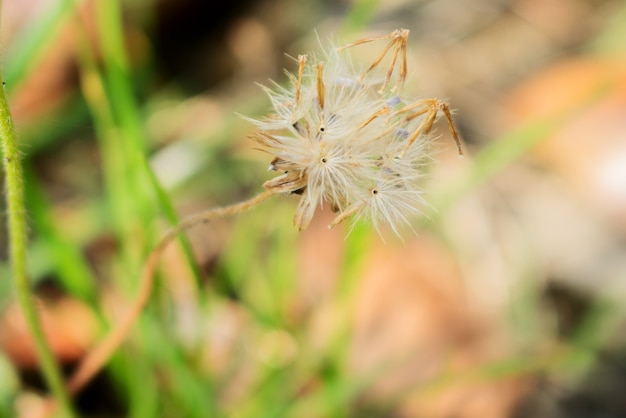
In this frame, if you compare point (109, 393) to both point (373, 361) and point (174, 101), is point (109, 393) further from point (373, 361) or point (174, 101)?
point (174, 101)

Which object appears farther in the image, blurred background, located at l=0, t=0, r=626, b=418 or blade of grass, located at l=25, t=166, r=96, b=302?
blurred background, located at l=0, t=0, r=626, b=418

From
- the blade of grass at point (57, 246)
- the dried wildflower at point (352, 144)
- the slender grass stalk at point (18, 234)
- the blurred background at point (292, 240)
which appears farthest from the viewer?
the blurred background at point (292, 240)

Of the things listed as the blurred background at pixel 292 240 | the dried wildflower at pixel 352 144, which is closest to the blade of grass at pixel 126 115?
the blurred background at pixel 292 240

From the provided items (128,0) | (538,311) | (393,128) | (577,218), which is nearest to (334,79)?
(393,128)

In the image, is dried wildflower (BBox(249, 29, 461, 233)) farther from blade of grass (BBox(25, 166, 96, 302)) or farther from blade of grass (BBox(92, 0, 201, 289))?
blade of grass (BBox(25, 166, 96, 302))

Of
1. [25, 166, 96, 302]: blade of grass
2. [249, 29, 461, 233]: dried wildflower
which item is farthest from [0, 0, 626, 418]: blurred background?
[249, 29, 461, 233]: dried wildflower

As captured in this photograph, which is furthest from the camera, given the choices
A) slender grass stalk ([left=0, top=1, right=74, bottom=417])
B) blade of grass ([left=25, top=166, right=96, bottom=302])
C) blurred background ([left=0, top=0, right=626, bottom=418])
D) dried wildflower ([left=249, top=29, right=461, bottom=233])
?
blurred background ([left=0, top=0, right=626, bottom=418])

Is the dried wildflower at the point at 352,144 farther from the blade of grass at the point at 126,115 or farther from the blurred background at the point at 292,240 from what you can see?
the blade of grass at the point at 126,115
